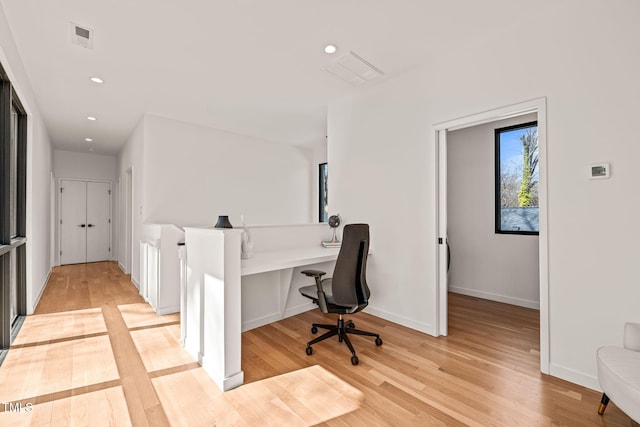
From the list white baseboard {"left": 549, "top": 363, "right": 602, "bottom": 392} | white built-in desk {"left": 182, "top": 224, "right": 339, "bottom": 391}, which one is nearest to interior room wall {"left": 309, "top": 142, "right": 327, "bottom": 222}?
white built-in desk {"left": 182, "top": 224, "right": 339, "bottom": 391}

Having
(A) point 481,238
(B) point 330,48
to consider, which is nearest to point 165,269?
(B) point 330,48

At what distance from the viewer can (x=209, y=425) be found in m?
1.62

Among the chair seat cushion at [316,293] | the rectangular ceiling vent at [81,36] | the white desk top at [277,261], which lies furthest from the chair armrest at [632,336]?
the rectangular ceiling vent at [81,36]

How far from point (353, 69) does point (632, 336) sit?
283 centimetres

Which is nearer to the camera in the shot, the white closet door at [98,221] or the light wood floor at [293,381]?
the light wood floor at [293,381]

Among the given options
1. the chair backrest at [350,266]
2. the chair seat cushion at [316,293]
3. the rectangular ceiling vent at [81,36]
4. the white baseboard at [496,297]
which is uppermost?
the rectangular ceiling vent at [81,36]

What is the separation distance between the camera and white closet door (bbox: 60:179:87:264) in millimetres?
6734

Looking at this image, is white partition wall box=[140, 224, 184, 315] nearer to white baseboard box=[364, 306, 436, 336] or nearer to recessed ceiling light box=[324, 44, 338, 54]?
white baseboard box=[364, 306, 436, 336]

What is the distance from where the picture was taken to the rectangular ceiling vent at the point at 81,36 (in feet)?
7.61

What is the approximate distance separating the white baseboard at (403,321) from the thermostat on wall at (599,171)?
1746 mm

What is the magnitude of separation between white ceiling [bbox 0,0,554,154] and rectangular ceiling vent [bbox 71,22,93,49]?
0.16 feet

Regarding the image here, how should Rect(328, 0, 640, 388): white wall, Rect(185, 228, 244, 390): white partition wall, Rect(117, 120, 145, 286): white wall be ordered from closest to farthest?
Rect(328, 0, 640, 388): white wall < Rect(185, 228, 244, 390): white partition wall < Rect(117, 120, 145, 286): white wall

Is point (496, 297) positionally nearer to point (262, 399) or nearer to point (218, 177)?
point (262, 399)

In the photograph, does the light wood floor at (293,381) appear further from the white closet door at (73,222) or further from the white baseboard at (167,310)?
the white closet door at (73,222)
